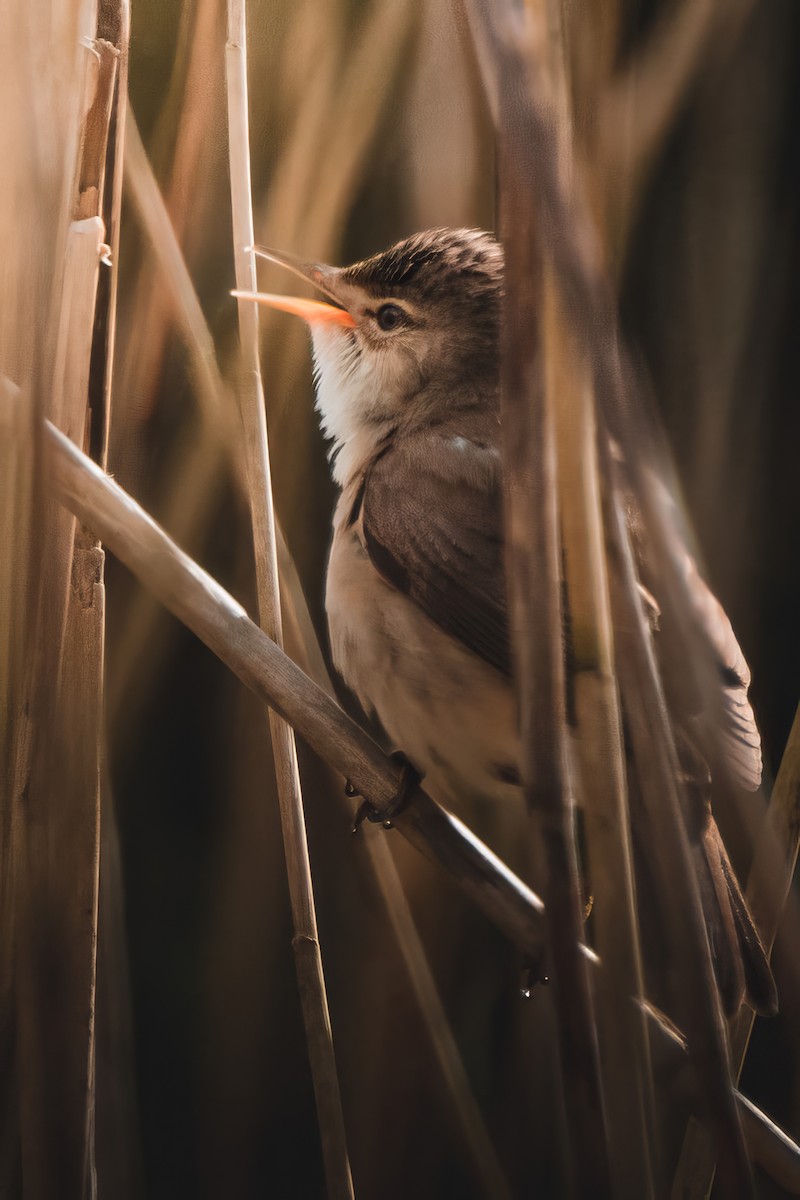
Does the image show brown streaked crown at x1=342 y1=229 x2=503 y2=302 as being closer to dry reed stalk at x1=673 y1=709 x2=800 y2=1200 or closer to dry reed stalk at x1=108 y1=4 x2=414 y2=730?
dry reed stalk at x1=108 y1=4 x2=414 y2=730

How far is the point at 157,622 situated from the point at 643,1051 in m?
0.83

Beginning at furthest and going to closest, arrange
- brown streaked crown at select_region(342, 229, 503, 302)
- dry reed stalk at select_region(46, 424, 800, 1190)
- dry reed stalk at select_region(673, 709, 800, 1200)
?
brown streaked crown at select_region(342, 229, 503, 302), dry reed stalk at select_region(673, 709, 800, 1200), dry reed stalk at select_region(46, 424, 800, 1190)

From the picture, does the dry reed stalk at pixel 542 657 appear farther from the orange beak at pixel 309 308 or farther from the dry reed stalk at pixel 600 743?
the orange beak at pixel 309 308

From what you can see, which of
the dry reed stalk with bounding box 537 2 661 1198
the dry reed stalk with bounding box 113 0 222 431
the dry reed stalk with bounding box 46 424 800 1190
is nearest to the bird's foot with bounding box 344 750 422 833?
the dry reed stalk with bounding box 46 424 800 1190

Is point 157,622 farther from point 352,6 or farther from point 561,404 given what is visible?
point 352,6

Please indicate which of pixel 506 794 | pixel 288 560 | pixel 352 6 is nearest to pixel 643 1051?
pixel 506 794

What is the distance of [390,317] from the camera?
5.10 ft

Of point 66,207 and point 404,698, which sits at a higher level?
point 66,207

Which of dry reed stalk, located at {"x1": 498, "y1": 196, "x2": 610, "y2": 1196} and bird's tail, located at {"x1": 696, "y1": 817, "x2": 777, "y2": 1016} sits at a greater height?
dry reed stalk, located at {"x1": 498, "y1": 196, "x2": 610, "y2": 1196}

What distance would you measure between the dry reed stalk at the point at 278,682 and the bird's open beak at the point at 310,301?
40 cm

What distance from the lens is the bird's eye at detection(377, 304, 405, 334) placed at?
5.05 ft

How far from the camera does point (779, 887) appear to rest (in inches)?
50.6

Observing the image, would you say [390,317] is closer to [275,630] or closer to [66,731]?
[275,630]

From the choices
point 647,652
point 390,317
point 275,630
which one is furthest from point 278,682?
point 390,317
